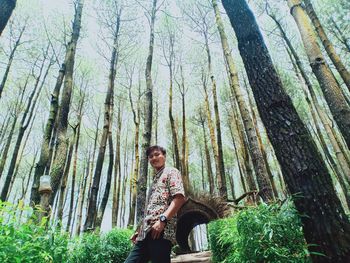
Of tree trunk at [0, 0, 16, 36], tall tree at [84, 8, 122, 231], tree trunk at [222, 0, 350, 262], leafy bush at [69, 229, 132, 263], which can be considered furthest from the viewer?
tall tree at [84, 8, 122, 231]

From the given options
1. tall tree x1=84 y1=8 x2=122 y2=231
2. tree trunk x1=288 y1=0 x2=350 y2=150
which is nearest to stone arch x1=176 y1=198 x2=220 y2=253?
tall tree x1=84 y1=8 x2=122 y2=231

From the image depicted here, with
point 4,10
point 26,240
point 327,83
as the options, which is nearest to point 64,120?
point 4,10

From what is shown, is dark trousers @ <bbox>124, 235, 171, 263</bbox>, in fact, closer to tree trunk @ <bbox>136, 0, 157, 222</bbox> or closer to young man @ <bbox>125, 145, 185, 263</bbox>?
young man @ <bbox>125, 145, 185, 263</bbox>

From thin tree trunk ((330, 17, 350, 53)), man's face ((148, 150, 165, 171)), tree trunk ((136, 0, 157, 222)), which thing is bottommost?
man's face ((148, 150, 165, 171))

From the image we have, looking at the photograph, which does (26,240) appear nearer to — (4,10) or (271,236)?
(271,236)

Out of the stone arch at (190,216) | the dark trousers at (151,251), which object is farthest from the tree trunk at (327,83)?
the stone arch at (190,216)

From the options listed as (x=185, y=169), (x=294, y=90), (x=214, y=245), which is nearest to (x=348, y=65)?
(x=294, y=90)

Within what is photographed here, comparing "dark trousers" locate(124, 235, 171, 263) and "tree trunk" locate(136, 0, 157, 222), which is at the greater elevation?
"tree trunk" locate(136, 0, 157, 222)

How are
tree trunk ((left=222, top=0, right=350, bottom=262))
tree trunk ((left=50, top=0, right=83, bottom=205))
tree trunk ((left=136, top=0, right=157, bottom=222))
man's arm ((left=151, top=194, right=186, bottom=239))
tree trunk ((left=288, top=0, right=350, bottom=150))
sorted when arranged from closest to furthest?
tree trunk ((left=222, top=0, right=350, bottom=262)) → man's arm ((left=151, top=194, right=186, bottom=239)) → tree trunk ((left=50, top=0, right=83, bottom=205)) → tree trunk ((left=288, top=0, right=350, bottom=150)) → tree trunk ((left=136, top=0, right=157, bottom=222))

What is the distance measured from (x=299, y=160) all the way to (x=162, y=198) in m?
1.34

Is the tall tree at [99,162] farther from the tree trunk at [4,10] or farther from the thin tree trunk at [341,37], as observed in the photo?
the thin tree trunk at [341,37]

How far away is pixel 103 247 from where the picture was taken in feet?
17.5

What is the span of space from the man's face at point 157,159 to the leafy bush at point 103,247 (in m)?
2.99

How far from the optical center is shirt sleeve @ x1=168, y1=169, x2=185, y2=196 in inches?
99.1
